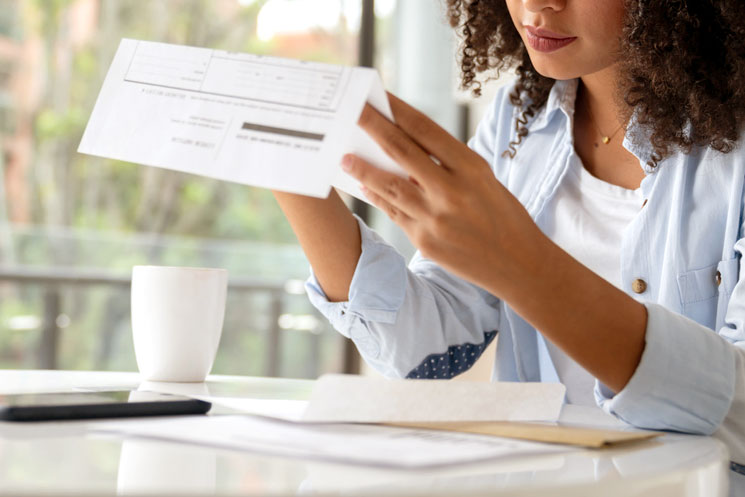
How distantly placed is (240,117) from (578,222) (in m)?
0.60

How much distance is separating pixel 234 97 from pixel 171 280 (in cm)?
30

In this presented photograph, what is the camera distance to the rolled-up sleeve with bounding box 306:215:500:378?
3.18 feet

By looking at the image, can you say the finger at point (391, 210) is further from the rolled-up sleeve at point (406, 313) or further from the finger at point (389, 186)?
the rolled-up sleeve at point (406, 313)

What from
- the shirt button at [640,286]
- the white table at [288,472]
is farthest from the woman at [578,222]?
the white table at [288,472]

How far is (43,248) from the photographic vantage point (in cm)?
325

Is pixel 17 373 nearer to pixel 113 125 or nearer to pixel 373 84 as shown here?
pixel 113 125

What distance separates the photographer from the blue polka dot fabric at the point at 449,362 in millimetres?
1059

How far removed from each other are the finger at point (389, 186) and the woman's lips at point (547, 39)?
1.33ft

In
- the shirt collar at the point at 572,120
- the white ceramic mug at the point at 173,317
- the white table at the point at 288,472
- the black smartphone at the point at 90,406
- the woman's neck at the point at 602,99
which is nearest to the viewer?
the white table at the point at 288,472

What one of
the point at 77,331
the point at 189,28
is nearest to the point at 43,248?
the point at 77,331

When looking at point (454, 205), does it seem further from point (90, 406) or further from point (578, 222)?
point (578, 222)

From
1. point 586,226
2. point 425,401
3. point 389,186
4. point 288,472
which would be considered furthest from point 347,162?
point 586,226

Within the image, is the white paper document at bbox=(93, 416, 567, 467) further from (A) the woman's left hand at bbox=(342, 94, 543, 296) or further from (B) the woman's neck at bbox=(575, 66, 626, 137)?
(B) the woman's neck at bbox=(575, 66, 626, 137)

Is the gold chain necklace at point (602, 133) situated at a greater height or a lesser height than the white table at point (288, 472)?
lesser
